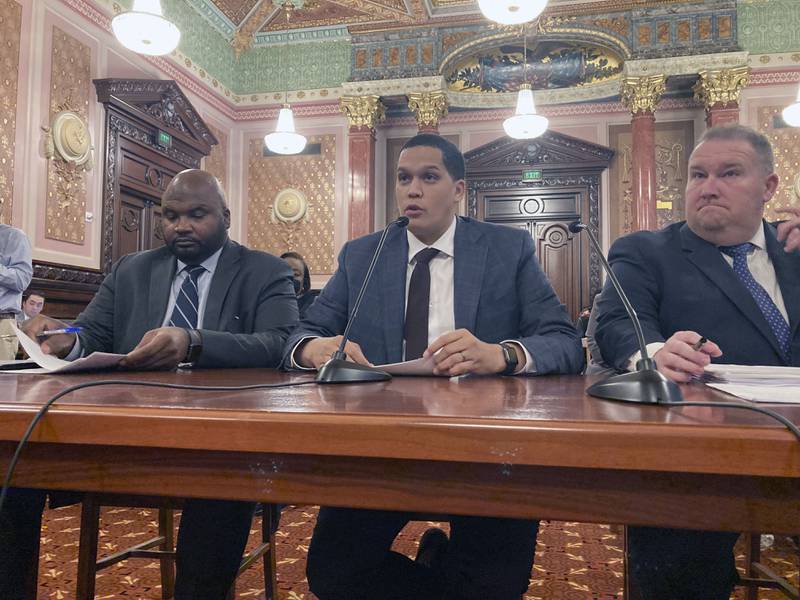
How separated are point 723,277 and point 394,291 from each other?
0.95 m

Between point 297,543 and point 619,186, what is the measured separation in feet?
23.5

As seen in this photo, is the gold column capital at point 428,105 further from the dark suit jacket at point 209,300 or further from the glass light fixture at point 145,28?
the dark suit jacket at point 209,300

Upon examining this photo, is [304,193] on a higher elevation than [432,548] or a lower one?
higher

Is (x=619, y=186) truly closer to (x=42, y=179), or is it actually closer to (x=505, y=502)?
(x=42, y=179)

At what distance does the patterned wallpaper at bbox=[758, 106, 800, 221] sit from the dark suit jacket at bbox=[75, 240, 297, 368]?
7188 mm

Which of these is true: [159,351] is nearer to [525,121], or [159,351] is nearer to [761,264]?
[761,264]

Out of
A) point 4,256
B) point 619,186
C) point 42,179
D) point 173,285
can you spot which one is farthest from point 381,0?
point 173,285

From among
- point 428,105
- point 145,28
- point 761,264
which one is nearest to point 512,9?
point 145,28

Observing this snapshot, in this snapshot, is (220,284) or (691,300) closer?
(691,300)

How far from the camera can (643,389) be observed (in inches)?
33.0

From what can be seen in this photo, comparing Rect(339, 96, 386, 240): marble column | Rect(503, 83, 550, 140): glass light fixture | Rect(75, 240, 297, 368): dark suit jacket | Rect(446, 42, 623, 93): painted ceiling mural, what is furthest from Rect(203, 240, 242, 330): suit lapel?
Rect(446, 42, 623, 93): painted ceiling mural

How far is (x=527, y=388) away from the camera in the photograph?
1094 mm

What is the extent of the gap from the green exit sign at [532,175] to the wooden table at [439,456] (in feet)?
26.6

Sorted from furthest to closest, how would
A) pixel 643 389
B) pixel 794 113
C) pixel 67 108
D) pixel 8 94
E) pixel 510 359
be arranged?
pixel 794 113 < pixel 67 108 < pixel 8 94 < pixel 510 359 < pixel 643 389
